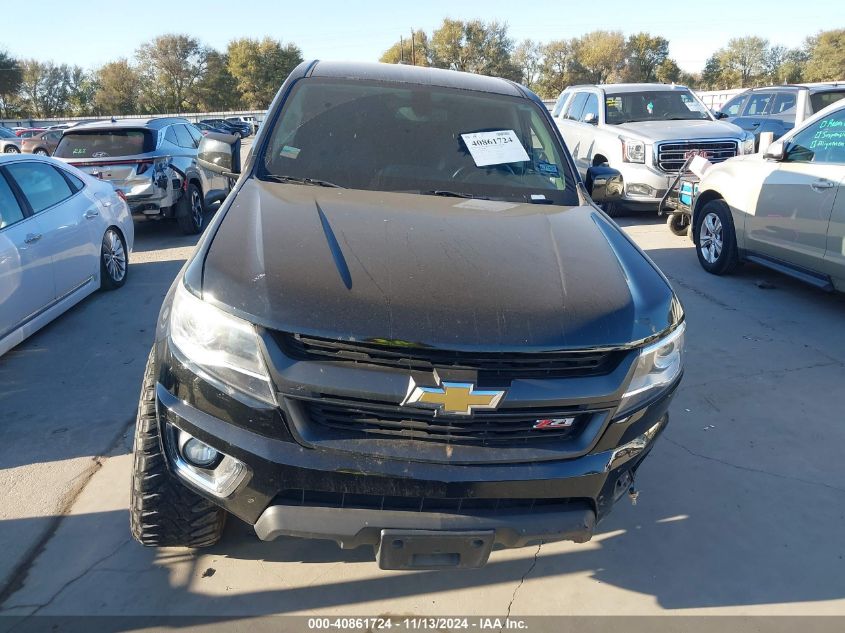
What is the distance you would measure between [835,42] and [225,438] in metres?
73.4

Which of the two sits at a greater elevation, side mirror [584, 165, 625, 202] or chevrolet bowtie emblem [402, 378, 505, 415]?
side mirror [584, 165, 625, 202]

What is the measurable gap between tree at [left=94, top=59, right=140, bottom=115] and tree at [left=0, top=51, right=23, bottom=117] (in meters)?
7.68

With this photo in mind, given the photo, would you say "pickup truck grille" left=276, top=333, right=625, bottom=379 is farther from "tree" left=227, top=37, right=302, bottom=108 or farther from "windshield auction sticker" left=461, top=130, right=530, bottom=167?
"tree" left=227, top=37, right=302, bottom=108

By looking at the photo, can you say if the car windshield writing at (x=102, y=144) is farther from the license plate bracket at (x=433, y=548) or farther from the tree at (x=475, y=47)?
the tree at (x=475, y=47)

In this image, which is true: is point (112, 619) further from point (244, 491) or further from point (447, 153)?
point (447, 153)

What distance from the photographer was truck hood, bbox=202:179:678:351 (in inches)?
77.9

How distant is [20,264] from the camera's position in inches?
173

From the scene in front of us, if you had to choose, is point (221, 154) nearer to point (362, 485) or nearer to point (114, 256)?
point (362, 485)

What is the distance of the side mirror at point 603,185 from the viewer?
3746 mm

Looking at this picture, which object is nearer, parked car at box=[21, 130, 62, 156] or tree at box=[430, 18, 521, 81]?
parked car at box=[21, 130, 62, 156]

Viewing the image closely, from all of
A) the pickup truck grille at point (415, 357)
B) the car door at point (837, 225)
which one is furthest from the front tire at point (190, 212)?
the pickup truck grille at point (415, 357)

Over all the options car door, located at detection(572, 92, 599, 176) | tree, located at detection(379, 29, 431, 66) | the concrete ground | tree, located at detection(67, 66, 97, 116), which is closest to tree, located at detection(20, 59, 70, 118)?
tree, located at detection(67, 66, 97, 116)

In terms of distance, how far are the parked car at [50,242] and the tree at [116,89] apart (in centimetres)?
6736

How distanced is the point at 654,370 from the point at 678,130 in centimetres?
832
